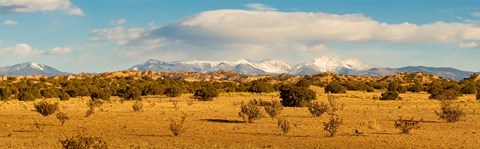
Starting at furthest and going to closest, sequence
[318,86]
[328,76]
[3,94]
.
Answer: [328,76] < [318,86] < [3,94]

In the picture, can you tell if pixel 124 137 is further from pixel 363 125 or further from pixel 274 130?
pixel 363 125

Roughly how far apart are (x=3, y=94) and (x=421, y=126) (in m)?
47.6

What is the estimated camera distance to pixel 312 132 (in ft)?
98.7

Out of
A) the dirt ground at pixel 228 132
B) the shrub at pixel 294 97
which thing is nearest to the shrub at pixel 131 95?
the shrub at pixel 294 97

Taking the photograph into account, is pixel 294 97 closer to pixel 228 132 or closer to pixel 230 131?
pixel 230 131

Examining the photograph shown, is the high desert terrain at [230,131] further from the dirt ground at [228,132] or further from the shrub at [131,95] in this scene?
the shrub at [131,95]

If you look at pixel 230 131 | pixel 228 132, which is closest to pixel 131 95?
pixel 230 131

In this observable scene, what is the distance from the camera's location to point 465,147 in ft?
79.7

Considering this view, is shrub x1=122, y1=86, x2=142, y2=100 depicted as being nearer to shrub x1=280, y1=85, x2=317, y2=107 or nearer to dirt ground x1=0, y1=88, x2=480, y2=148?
shrub x1=280, y1=85, x2=317, y2=107

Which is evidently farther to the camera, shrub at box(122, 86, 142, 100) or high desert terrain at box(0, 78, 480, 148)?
shrub at box(122, 86, 142, 100)

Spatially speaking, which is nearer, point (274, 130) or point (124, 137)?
point (124, 137)

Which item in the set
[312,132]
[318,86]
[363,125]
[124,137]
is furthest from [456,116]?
[318,86]

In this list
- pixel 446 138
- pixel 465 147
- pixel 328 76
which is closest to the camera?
pixel 465 147

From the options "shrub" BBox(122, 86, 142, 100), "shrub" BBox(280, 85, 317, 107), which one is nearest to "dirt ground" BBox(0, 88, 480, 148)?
"shrub" BBox(280, 85, 317, 107)
